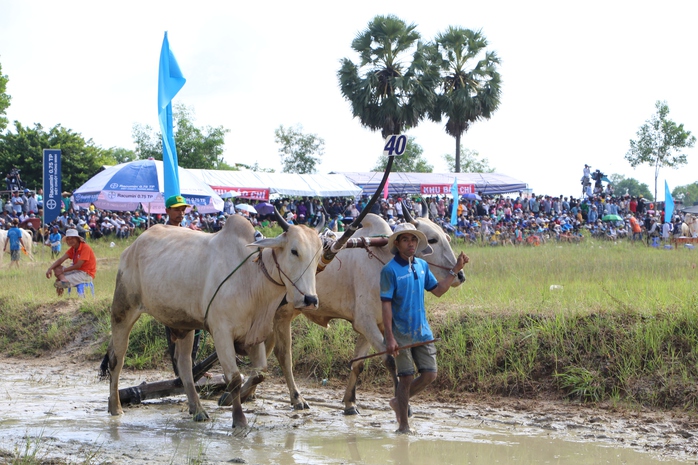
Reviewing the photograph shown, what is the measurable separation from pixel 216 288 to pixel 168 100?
5.82 meters

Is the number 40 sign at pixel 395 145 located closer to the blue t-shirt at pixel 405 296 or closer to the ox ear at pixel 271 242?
the blue t-shirt at pixel 405 296

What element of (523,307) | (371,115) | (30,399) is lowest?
(30,399)

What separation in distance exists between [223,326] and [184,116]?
49140 mm

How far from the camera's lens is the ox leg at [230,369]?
5.75 meters

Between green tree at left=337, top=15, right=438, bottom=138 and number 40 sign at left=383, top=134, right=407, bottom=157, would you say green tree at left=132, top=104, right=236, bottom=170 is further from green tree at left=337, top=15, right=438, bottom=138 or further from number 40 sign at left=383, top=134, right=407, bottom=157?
number 40 sign at left=383, top=134, right=407, bottom=157

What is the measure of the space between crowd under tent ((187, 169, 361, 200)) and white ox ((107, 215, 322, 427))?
22.7 meters

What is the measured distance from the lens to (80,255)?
11.0m

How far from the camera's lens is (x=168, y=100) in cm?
1103

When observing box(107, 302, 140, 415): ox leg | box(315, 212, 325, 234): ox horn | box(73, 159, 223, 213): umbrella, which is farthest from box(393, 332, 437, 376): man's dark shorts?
box(73, 159, 223, 213): umbrella

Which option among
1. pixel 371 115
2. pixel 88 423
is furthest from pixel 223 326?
pixel 371 115

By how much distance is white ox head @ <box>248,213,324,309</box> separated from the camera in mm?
5539

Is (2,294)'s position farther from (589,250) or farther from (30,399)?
(589,250)

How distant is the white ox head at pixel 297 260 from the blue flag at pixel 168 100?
487 centimetres

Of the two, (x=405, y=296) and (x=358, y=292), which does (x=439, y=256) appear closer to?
(x=358, y=292)
